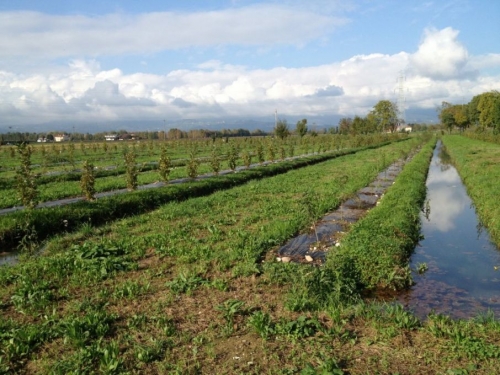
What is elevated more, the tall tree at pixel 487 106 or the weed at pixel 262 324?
the tall tree at pixel 487 106

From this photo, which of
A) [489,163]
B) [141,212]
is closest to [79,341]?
[141,212]

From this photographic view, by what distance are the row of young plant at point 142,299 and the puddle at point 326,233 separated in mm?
524

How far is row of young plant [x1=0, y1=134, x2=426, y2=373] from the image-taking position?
18.0 ft

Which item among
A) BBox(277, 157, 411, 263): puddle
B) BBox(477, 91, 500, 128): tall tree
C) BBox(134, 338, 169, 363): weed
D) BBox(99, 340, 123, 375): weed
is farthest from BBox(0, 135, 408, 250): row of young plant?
BBox(477, 91, 500, 128): tall tree

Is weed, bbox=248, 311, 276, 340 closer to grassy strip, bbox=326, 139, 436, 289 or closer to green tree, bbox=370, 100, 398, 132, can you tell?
grassy strip, bbox=326, 139, 436, 289

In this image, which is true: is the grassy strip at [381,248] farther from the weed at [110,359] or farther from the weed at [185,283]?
the weed at [110,359]

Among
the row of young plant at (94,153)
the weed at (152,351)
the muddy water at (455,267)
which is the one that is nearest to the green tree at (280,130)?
the row of young plant at (94,153)

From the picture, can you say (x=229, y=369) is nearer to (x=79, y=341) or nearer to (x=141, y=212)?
(x=79, y=341)

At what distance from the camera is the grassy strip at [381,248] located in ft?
28.9

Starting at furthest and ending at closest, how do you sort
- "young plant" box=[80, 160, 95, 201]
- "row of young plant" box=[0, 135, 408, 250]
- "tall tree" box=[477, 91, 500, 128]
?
"tall tree" box=[477, 91, 500, 128]
"young plant" box=[80, 160, 95, 201]
"row of young plant" box=[0, 135, 408, 250]

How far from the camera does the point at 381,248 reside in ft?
32.6

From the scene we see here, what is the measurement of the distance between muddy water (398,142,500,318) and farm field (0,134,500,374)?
65 centimetres

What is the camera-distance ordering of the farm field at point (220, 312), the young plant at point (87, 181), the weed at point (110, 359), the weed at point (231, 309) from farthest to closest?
1. the young plant at point (87, 181)
2. the weed at point (231, 309)
3. the farm field at point (220, 312)
4. the weed at point (110, 359)

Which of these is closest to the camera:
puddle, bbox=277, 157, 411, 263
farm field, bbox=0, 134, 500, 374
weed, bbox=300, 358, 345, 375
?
weed, bbox=300, 358, 345, 375
